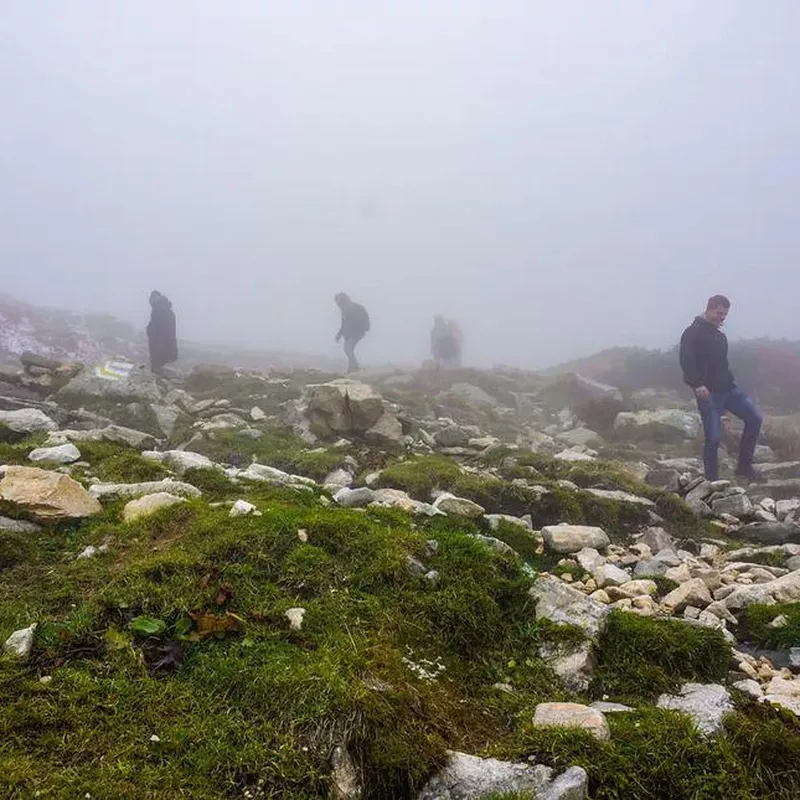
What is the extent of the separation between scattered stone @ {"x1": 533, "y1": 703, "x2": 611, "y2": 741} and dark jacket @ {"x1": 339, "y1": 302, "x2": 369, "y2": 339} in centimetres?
2741

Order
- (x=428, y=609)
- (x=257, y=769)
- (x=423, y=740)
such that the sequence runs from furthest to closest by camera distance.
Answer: (x=428, y=609)
(x=423, y=740)
(x=257, y=769)

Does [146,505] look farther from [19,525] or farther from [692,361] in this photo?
[692,361]

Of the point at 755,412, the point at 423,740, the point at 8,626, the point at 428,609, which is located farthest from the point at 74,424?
the point at 755,412

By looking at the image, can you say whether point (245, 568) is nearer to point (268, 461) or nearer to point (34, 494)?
point (34, 494)

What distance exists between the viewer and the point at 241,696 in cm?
304

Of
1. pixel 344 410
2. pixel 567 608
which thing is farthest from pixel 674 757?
pixel 344 410

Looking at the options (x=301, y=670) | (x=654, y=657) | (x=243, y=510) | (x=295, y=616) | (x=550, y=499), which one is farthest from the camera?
(x=550, y=499)

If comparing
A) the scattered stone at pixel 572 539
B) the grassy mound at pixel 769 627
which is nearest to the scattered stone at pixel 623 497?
the scattered stone at pixel 572 539

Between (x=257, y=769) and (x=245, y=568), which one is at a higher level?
(x=245, y=568)

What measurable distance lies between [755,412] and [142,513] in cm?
1298

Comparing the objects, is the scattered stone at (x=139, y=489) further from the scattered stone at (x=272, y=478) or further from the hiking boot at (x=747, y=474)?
the hiking boot at (x=747, y=474)

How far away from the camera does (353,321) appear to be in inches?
1179

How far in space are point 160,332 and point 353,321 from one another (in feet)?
33.5

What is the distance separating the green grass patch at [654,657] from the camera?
11.8 feet
